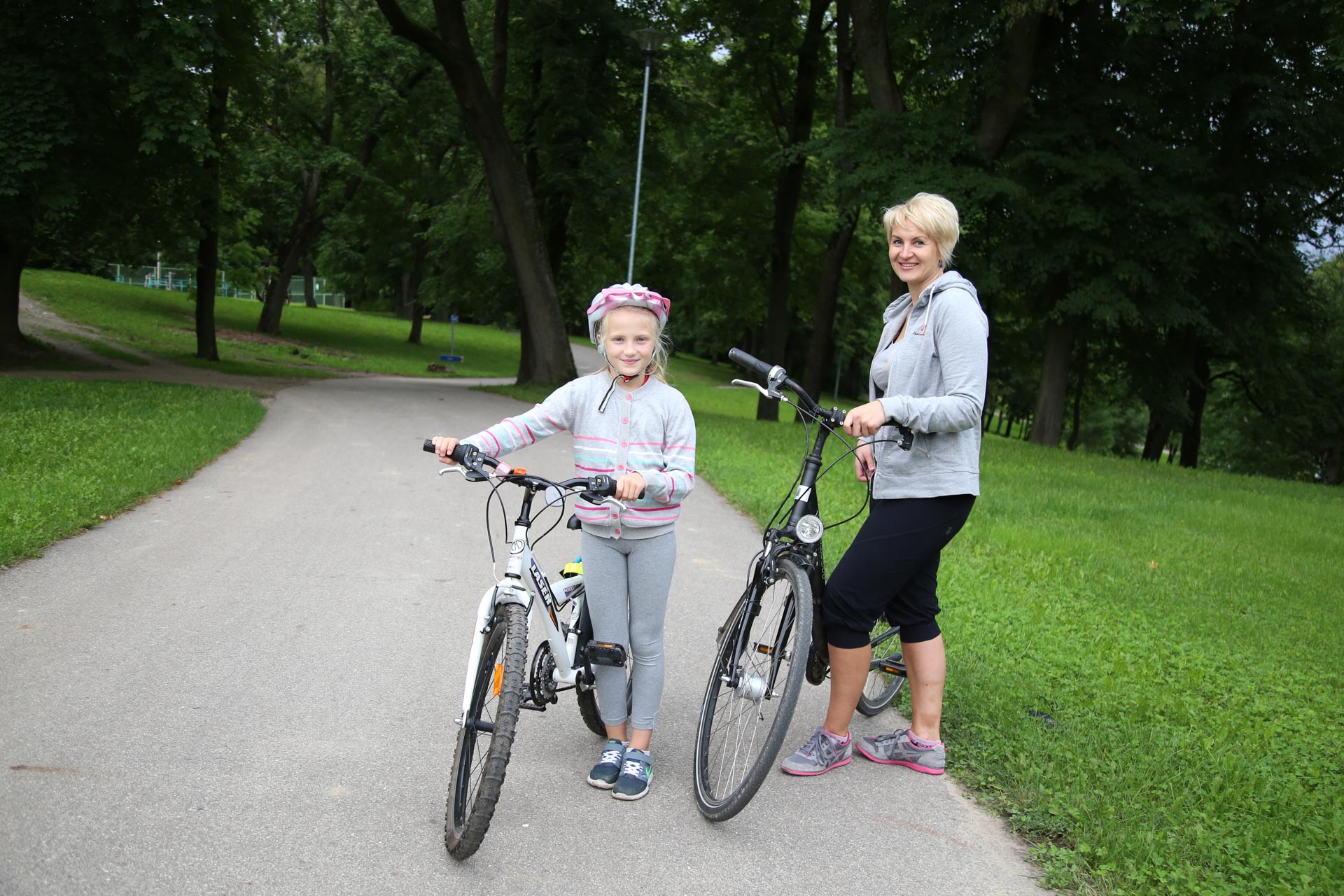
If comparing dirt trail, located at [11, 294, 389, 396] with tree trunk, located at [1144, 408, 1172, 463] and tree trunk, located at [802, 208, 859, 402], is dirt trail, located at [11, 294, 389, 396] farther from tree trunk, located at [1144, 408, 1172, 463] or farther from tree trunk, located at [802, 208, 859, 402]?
tree trunk, located at [1144, 408, 1172, 463]

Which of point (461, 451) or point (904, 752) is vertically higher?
point (461, 451)

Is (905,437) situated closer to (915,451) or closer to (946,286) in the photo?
(915,451)

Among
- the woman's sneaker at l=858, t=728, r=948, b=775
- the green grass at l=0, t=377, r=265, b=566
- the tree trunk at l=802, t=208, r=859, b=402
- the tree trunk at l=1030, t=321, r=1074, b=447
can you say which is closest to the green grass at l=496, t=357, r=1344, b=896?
the woman's sneaker at l=858, t=728, r=948, b=775

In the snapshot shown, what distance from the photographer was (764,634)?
3.77 m

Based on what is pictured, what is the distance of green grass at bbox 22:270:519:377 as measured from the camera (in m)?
30.6

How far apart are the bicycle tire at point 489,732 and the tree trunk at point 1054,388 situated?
19.0 m

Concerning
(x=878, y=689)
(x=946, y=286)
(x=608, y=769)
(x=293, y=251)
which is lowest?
(x=608, y=769)

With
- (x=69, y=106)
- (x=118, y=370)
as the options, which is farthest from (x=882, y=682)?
(x=118, y=370)

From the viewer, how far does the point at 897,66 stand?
22984 mm

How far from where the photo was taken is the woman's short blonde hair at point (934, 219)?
12.3 ft

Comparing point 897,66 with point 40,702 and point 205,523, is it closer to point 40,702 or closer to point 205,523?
point 205,523

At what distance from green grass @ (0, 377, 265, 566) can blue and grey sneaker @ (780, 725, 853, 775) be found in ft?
16.0

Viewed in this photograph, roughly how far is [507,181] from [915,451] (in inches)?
759

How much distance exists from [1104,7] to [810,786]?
1872 centimetres
